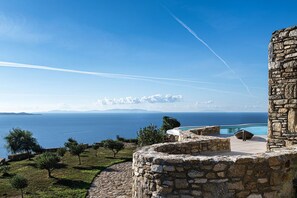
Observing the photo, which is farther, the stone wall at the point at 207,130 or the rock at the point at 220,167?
the stone wall at the point at 207,130

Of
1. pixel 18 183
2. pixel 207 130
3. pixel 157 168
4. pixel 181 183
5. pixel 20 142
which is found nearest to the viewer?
pixel 181 183

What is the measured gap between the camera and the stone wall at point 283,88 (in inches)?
292

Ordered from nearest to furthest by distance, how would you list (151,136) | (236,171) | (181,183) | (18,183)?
(236,171), (181,183), (18,183), (151,136)

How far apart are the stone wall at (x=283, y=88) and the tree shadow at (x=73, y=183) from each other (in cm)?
1092

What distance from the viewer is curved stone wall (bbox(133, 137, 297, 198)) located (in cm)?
443

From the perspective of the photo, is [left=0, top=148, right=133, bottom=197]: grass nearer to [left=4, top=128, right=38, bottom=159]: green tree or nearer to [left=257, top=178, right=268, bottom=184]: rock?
[left=4, top=128, right=38, bottom=159]: green tree

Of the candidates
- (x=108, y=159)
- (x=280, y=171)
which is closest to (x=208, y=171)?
(x=280, y=171)

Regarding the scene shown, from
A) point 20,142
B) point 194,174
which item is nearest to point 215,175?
point 194,174

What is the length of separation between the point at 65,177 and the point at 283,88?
48.2 feet

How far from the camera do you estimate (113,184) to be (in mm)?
14906

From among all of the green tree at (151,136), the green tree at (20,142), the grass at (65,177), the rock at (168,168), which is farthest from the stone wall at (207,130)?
the green tree at (20,142)

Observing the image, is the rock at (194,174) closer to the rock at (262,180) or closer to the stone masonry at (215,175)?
the stone masonry at (215,175)

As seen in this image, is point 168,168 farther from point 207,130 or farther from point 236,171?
point 207,130

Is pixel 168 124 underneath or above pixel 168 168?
underneath
